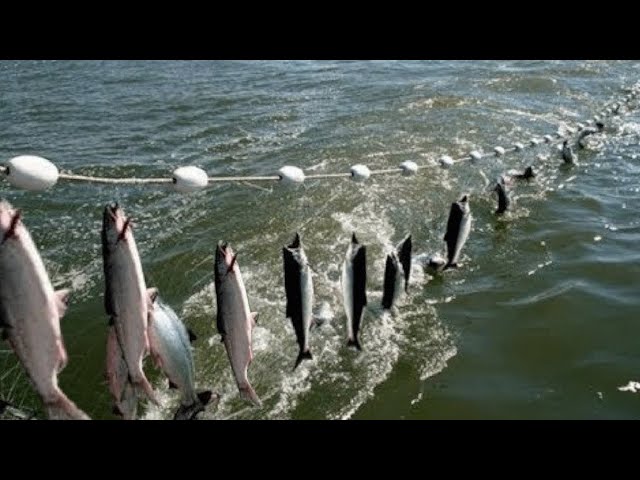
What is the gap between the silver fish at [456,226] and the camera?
903 centimetres

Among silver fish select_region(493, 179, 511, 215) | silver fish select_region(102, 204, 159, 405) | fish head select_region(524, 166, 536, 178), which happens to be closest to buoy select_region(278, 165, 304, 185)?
silver fish select_region(102, 204, 159, 405)

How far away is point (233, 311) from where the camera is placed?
500cm

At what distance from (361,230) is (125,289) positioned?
8.19m

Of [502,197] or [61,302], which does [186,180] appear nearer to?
[61,302]

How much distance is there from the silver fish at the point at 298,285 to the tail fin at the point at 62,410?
208 cm

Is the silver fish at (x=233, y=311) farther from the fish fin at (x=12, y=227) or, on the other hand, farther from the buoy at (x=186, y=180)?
the fish fin at (x=12, y=227)

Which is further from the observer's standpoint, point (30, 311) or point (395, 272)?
point (395, 272)

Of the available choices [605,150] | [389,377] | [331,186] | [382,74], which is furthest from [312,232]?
[382,74]

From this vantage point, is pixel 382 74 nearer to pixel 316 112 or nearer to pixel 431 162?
pixel 316 112

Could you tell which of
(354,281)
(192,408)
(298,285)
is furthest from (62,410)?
(354,281)

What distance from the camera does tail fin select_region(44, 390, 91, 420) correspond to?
3988 mm

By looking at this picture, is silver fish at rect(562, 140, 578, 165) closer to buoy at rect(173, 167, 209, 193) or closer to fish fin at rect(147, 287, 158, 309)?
buoy at rect(173, 167, 209, 193)

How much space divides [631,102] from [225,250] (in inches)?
852

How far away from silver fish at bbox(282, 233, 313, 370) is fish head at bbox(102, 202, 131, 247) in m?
1.57
